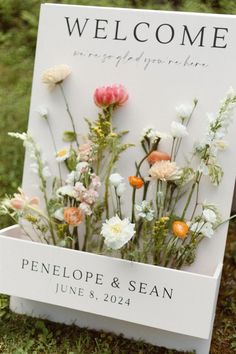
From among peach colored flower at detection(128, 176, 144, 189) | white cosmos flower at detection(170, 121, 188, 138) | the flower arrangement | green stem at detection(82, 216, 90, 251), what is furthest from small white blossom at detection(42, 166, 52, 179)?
white cosmos flower at detection(170, 121, 188, 138)

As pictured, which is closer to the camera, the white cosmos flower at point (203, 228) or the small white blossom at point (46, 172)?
the white cosmos flower at point (203, 228)

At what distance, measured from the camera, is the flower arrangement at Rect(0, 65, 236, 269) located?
1.71m

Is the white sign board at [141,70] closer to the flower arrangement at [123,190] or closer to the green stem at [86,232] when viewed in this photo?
the flower arrangement at [123,190]

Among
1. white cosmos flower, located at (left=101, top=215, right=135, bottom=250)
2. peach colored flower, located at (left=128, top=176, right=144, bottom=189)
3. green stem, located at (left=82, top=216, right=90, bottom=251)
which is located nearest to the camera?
white cosmos flower, located at (left=101, top=215, right=135, bottom=250)

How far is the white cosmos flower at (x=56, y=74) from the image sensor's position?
6.09 feet

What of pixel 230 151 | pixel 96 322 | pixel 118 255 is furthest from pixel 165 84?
pixel 96 322

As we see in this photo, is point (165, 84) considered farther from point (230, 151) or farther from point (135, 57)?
point (230, 151)

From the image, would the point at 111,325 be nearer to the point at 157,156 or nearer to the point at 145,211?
the point at 145,211

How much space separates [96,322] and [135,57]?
958 millimetres

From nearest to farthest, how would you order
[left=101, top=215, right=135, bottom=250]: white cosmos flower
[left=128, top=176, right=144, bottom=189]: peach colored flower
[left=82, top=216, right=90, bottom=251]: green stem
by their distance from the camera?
[left=101, top=215, right=135, bottom=250]: white cosmos flower < [left=128, top=176, right=144, bottom=189]: peach colored flower < [left=82, top=216, right=90, bottom=251]: green stem

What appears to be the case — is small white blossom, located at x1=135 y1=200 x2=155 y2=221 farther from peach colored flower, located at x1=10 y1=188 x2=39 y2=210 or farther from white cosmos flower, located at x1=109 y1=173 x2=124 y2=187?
peach colored flower, located at x1=10 y1=188 x2=39 y2=210

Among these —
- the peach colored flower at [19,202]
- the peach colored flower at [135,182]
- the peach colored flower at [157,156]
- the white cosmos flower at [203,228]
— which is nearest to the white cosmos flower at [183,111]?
the peach colored flower at [157,156]

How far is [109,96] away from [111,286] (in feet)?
2.06

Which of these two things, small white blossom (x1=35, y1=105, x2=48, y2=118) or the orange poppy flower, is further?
small white blossom (x1=35, y1=105, x2=48, y2=118)
